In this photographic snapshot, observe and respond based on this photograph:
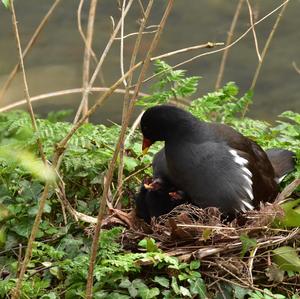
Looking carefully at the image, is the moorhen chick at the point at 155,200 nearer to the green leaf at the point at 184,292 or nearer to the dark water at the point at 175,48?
the green leaf at the point at 184,292

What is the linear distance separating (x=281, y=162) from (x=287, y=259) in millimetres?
857

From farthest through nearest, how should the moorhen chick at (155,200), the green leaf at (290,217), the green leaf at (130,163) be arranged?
1. the green leaf at (130,163)
2. the moorhen chick at (155,200)
3. the green leaf at (290,217)

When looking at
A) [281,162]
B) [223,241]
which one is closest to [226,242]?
[223,241]

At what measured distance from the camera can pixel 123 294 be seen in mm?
3752

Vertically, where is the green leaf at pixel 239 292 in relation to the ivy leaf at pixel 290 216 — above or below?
below

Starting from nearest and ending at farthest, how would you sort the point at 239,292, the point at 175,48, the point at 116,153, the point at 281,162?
the point at 116,153 < the point at 239,292 < the point at 281,162 < the point at 175,48

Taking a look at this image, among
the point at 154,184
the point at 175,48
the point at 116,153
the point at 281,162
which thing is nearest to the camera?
the point at 116,153

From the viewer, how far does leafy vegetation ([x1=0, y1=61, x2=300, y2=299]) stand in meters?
3.77

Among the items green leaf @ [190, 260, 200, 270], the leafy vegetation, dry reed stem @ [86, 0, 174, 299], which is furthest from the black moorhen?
dry reed stem @ [86, 0, 174, 299]

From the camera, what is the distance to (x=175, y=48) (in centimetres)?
795

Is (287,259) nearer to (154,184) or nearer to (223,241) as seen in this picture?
(223,241)

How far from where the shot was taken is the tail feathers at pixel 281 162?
466cm

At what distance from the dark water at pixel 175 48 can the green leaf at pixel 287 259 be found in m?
3.71

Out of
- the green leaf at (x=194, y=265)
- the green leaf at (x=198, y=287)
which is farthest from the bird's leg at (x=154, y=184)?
the green leaf at (x=198, y=287)
